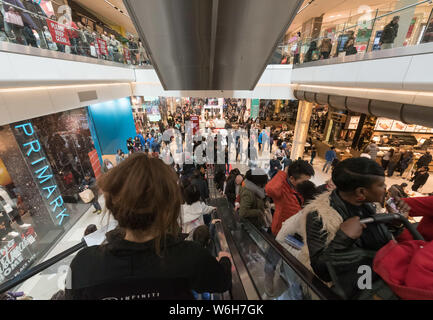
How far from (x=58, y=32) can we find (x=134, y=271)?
25.7 ft

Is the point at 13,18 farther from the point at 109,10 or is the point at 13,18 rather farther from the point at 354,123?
the point at 354,123

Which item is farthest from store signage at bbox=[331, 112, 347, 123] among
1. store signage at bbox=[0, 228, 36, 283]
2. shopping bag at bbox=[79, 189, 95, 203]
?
store signage at bbox=[0, 228, 36, 283]

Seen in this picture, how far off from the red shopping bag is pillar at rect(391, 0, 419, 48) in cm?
583

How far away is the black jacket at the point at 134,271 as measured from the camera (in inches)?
34.0

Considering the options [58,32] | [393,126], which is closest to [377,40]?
[393,126]

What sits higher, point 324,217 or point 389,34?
point 389,34

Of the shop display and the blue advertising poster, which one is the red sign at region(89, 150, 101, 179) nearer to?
the blue advertising poster

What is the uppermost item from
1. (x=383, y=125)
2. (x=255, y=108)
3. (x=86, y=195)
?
(x=255, y=108)

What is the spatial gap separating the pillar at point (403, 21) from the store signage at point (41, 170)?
10.3m

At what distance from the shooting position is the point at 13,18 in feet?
14.1

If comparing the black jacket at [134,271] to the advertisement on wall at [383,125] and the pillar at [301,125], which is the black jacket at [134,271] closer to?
the pillar at [301,125]

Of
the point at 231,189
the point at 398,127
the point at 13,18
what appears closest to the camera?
the point at 13,18

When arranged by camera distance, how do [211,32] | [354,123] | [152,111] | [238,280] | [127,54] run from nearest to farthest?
[238,280], [211,32], [127,54], [354,123], [152,111]
